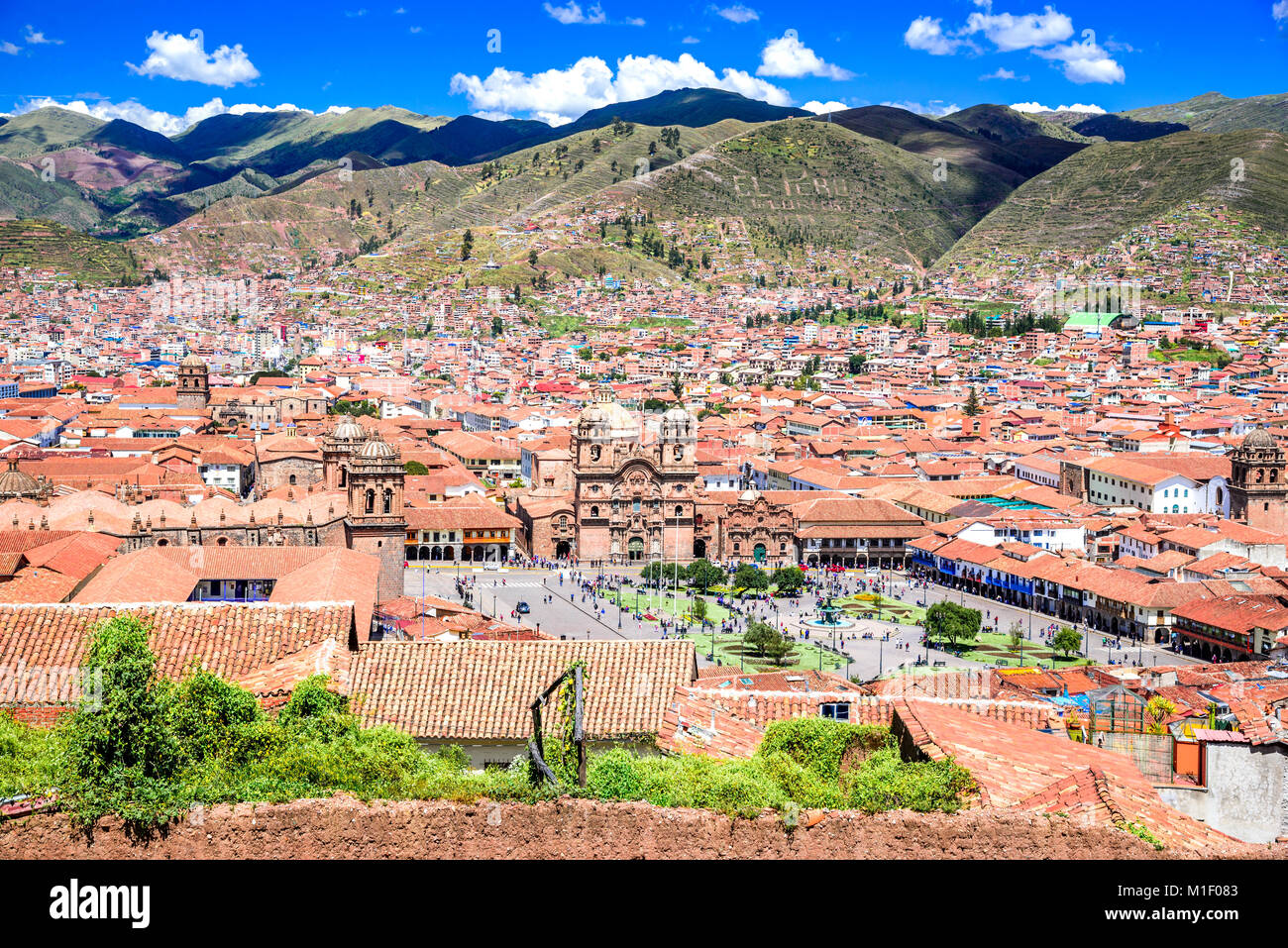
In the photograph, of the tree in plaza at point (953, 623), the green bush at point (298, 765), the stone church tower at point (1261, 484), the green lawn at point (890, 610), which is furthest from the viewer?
the stone church tower at point (1261, 484)

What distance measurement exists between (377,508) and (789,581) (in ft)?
53.1

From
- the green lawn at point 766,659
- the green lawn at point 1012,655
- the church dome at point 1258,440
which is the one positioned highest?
the church dome at point 1258,440

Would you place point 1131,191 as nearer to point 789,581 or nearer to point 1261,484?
point 1261,484

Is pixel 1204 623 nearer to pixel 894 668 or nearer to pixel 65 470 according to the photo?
pixel 894 668

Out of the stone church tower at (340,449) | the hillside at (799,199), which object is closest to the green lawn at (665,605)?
the stone church tower at (340,449)

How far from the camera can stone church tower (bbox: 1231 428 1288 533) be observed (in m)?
52.5

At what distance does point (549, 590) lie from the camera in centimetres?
4431

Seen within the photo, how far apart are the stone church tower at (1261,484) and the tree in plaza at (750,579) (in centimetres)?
2080

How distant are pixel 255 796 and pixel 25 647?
6.80 meters

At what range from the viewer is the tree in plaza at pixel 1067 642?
35.4m

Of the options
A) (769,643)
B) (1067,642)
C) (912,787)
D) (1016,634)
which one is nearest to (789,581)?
(1016,634)

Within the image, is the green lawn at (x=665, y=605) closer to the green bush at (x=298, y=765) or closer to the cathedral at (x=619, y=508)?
the cathedral at (x=619, y=508)

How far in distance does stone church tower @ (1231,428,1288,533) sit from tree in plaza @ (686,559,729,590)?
21.9 metres
